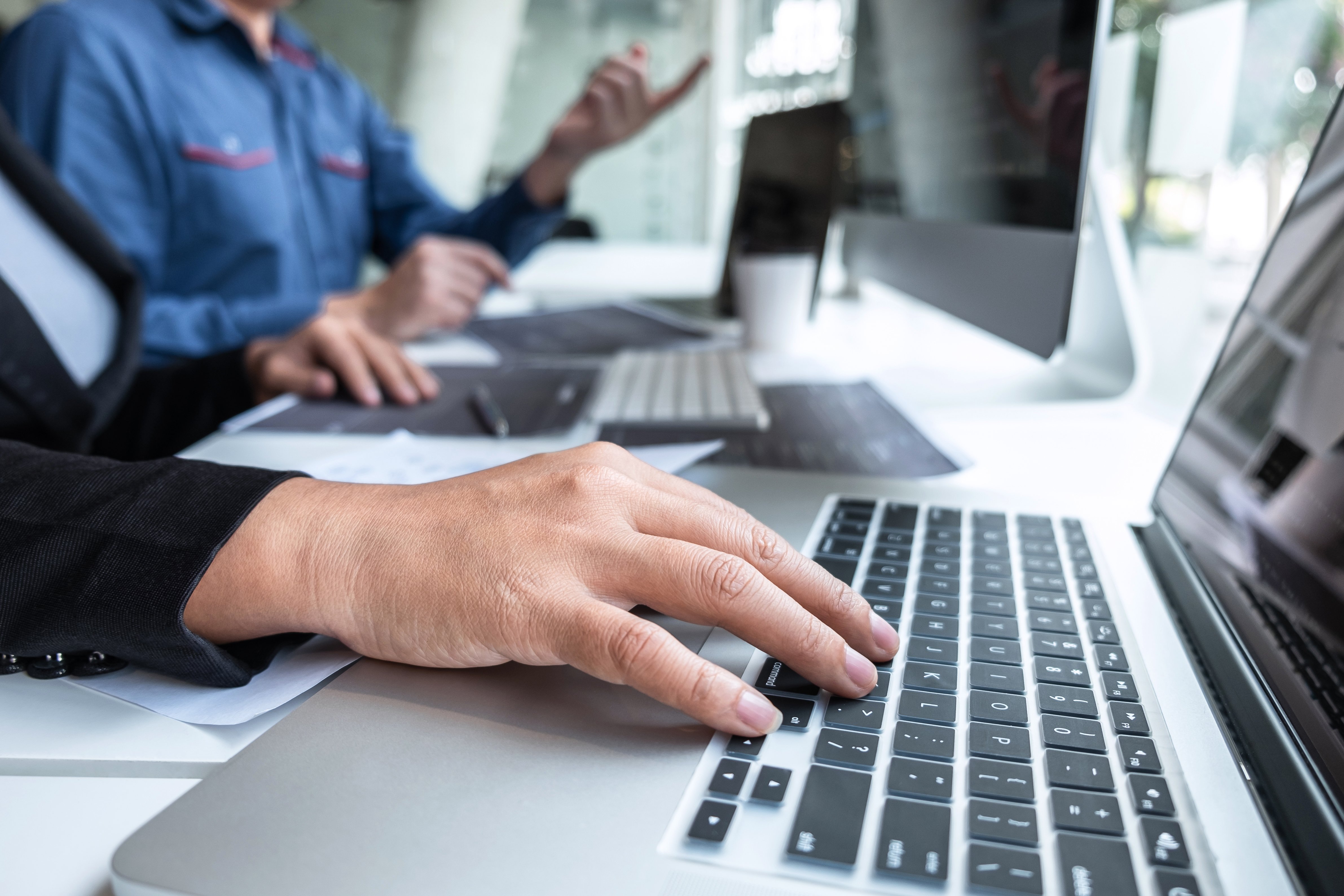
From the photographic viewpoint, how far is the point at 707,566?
1.03 ft

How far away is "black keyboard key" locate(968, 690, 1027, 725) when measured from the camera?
274mm

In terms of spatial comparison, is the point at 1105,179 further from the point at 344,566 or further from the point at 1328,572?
the point at 344,566

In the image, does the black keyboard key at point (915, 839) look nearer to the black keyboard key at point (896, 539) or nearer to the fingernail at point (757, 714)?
the fingernail at point (757, 714)

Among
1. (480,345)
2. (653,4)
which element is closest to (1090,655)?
(480,345)

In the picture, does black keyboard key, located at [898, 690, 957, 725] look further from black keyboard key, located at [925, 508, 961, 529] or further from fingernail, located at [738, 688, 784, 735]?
black keyboard key, located at [925, 508, 961, 529]

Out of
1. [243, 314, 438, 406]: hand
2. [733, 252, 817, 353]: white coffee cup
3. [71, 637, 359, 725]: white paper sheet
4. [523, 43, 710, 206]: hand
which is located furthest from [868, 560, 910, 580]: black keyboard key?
[523, 43, 710, 206]: hand

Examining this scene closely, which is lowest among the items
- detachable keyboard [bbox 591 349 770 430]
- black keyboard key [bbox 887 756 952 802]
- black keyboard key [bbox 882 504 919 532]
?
black keyboard key [bbox 887 756 952 802]

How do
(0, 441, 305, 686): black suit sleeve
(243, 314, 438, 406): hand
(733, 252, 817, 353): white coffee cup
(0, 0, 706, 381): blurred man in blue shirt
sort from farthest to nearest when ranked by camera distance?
(0, 0, 706, 381): blurred man in blue shirt < (733, 252, 817, 353): white coffee cup < (243, 314, 438, 406): hand < (0, 441, 305, 686): black suit sleeve

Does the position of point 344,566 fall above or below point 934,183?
below

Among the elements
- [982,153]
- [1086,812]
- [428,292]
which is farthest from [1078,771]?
[428,292]

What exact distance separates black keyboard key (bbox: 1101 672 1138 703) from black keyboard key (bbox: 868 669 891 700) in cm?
8

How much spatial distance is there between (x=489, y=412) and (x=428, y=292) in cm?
41

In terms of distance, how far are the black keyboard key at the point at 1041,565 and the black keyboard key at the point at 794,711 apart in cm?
17

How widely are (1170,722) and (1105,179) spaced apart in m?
0.73
